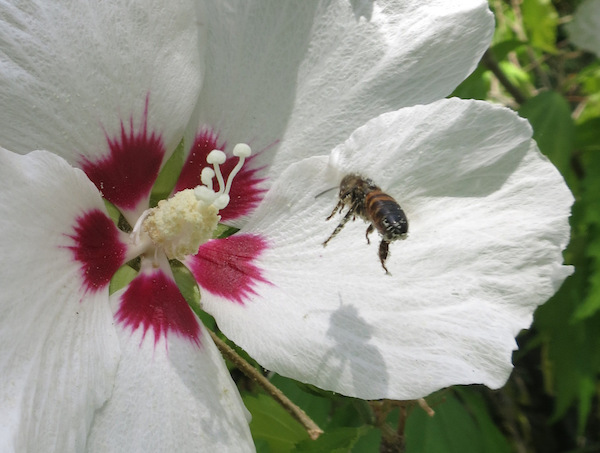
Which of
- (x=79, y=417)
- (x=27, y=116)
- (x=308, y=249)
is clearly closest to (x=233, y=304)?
(x=308, y=249)

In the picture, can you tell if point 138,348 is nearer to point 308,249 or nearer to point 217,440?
point 217,440

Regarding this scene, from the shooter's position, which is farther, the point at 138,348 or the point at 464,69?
the point at 464,69

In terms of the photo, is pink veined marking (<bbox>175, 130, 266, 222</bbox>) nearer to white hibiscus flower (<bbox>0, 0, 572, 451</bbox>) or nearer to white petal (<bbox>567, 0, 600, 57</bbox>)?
white hibiscus flower (<bbox>0, 0, 572, 451</bbox>)

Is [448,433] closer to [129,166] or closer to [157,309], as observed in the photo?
[157,309]

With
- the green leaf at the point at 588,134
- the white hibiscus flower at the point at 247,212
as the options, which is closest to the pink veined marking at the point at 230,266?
the white hibiscus flower at the point at 247,212

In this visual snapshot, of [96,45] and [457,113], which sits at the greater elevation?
[96,45]

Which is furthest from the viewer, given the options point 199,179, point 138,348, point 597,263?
point 597,263

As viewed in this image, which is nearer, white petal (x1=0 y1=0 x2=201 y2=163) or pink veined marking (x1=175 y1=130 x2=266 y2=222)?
white petal (x1=0 y1=0 x2=201 y2=163)

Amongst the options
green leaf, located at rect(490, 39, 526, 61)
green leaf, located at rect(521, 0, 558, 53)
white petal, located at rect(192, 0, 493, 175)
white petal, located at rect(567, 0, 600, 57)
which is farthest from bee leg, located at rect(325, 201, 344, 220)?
green leaf, located at rect(521, 0, 558, 53)
